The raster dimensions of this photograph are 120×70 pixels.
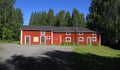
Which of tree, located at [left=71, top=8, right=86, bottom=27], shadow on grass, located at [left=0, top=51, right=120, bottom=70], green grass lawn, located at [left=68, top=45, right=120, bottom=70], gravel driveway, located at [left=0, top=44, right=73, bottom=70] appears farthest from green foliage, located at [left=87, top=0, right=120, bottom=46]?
shadow on grass, located at [left=0, top=51, right=120, bottom=70]

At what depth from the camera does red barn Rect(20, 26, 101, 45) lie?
184 ft

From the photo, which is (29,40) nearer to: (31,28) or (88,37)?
(31,28)

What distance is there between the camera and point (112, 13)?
60094 mm

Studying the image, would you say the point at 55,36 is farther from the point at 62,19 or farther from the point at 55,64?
the point at 55,64

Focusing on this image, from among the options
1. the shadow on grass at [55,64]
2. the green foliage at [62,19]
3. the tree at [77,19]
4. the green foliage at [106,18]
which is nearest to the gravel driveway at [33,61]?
the shadow on grass at [55,64]

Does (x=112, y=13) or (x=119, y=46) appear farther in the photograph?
(x=112, y=13)

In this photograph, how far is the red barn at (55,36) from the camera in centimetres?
5603

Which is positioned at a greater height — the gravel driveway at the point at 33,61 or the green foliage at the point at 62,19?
the green foliage at the point at 62,19

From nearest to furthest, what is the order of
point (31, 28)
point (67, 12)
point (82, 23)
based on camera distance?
point (31, 28), point (82, 23), point (67, 12)

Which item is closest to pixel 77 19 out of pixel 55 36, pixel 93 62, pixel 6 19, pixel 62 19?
pixel 62 19

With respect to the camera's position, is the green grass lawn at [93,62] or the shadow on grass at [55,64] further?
the green grass lawn at [93,62]

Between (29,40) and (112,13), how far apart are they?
23288 millimetres

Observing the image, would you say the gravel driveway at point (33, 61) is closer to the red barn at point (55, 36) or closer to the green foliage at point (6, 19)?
the red barn at point (55, 36)

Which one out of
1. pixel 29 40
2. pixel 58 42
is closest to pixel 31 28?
pixel 29 40
